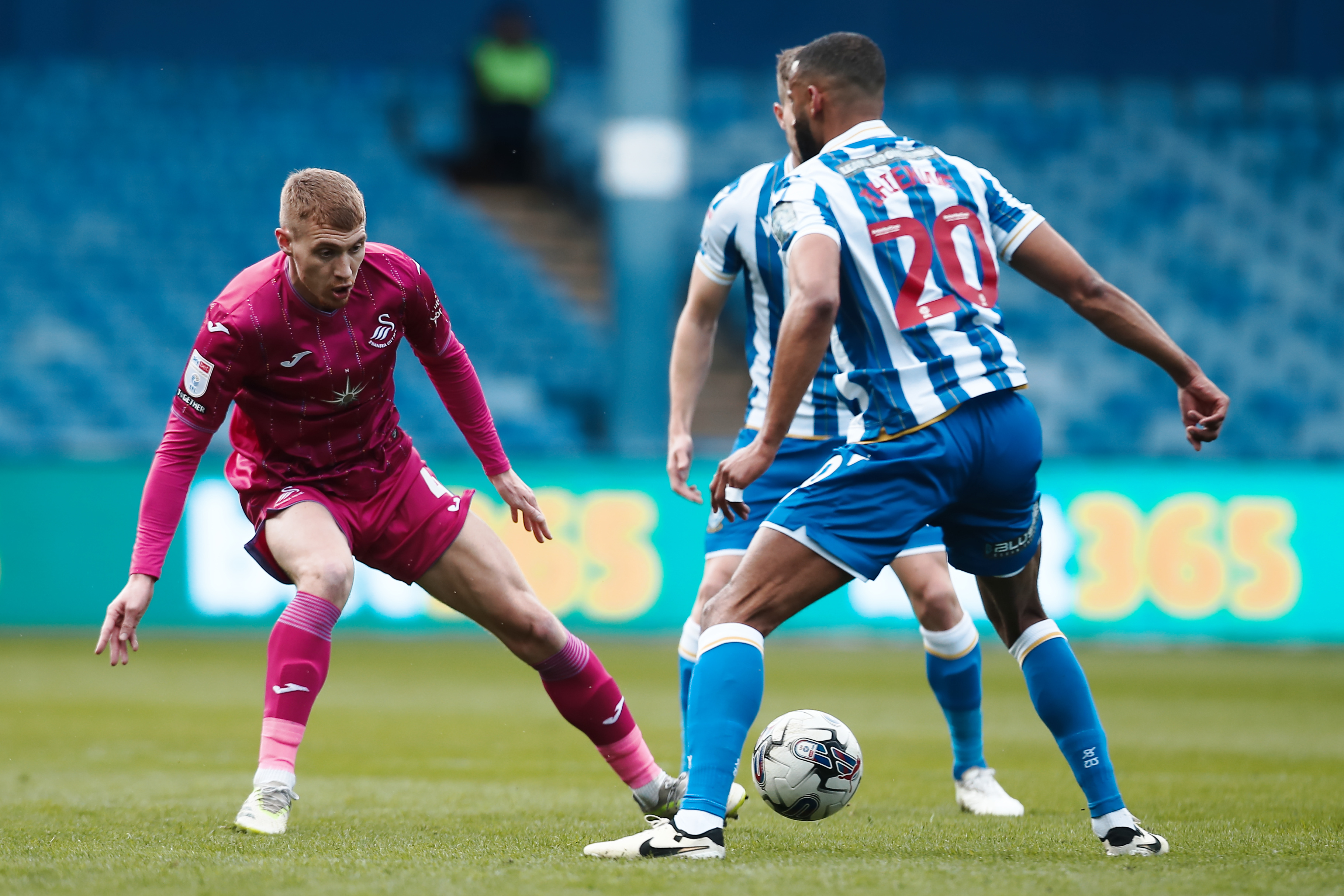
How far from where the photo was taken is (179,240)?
17.2m

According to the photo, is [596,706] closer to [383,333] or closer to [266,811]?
[266,811]

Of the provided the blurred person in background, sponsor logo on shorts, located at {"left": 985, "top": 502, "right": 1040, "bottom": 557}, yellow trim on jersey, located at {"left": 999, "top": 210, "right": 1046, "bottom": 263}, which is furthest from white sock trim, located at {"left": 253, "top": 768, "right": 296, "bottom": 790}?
the blurred person in background

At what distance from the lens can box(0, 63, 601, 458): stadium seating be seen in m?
15.5

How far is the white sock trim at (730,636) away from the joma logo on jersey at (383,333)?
4.57 feet

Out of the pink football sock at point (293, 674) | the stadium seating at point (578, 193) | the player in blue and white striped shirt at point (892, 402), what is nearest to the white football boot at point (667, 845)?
the player in blue and white striped shirt at point (892, 402)

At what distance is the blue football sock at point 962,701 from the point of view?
17.4 feet

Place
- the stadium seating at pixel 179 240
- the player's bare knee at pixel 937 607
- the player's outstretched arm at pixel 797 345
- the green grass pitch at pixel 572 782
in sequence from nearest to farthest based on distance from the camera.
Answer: the green grass pitch at pixel 572 782 → the player's outstretched arm at pixel 797 345 → the player's bare knee at pixel 937 607 → the stadium seating at pixel 179 240

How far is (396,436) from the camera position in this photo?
4.88m

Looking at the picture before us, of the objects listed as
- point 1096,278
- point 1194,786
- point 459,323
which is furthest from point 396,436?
point 459,323

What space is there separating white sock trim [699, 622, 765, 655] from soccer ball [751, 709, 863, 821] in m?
0.72

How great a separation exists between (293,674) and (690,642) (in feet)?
4.39

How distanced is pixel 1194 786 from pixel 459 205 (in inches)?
552

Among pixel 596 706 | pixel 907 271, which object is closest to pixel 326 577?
pixel 596 706

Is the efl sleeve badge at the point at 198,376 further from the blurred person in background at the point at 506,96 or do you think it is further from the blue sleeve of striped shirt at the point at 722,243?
the blurred person in background at the point at 506,96
